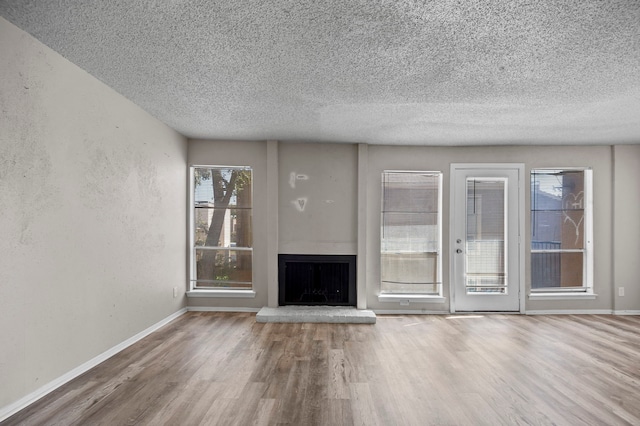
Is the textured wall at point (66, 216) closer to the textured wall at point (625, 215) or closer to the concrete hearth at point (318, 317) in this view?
the concrete hearth at point (318, 317)

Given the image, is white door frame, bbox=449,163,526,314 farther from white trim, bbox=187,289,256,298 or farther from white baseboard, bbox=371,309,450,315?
white trim, bbox=187,289,256,298

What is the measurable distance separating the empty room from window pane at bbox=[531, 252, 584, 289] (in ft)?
0.11

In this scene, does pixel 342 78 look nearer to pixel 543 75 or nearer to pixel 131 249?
pixel 543 75

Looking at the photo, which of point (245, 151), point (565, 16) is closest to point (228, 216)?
point (245, 151)

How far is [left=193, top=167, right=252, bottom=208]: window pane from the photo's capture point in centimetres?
566

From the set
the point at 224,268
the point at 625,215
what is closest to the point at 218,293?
the point at 224,268

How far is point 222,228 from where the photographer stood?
18.6 ft

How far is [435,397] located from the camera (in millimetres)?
2848

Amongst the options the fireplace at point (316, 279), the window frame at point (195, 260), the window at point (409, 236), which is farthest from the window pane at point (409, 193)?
the window frame at point (195, 260)

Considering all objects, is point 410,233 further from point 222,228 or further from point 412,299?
point 222,228

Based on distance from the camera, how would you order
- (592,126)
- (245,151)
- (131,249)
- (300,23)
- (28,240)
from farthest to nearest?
(245,151) → (592,126) → (131,249) → (28,240) → (300,23)

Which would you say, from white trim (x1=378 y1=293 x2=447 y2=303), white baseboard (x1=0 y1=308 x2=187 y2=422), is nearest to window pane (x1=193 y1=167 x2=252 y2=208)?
white baseboard (x1=0 y1=308 x2=187 y2=422)

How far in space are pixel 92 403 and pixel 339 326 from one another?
2.87 meters

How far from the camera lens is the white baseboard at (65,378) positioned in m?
2.50
